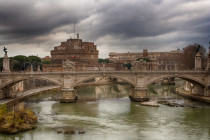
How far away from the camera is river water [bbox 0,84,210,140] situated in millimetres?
24031

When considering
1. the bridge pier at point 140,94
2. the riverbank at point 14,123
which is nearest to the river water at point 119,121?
the riverbank at point 14,123

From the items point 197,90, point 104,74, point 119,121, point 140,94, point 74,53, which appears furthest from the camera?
point 74,53

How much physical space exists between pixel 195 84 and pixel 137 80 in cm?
1029

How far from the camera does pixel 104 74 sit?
1709 inches

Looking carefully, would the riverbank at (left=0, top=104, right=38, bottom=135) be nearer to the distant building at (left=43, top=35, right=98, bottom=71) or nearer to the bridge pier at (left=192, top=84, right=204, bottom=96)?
the bridge pier at (left=192, top=84, right=204, bottom=96)

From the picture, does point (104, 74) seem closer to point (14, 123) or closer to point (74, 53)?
point (14, 123)

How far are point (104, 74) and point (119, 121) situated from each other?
14542mm

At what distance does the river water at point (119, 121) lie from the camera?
2403 cm

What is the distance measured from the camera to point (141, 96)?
4222 cm

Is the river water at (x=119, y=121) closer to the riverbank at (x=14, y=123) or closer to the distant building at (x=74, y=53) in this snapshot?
the riverbank at (x=14, y=123)

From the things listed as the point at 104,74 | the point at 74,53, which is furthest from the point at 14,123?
the point at 74,53

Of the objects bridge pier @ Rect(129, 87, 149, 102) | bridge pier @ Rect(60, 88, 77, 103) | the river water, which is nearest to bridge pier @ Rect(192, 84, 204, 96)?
the river water

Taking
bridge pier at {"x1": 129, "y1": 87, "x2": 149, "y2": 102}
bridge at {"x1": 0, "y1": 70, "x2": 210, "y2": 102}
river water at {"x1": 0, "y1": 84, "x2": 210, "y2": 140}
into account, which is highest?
bridge at {"x1": 0, "y1": 70, "x2": 210, "y2": 102}

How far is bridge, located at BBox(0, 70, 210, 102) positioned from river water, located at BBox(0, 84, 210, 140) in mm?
2900
